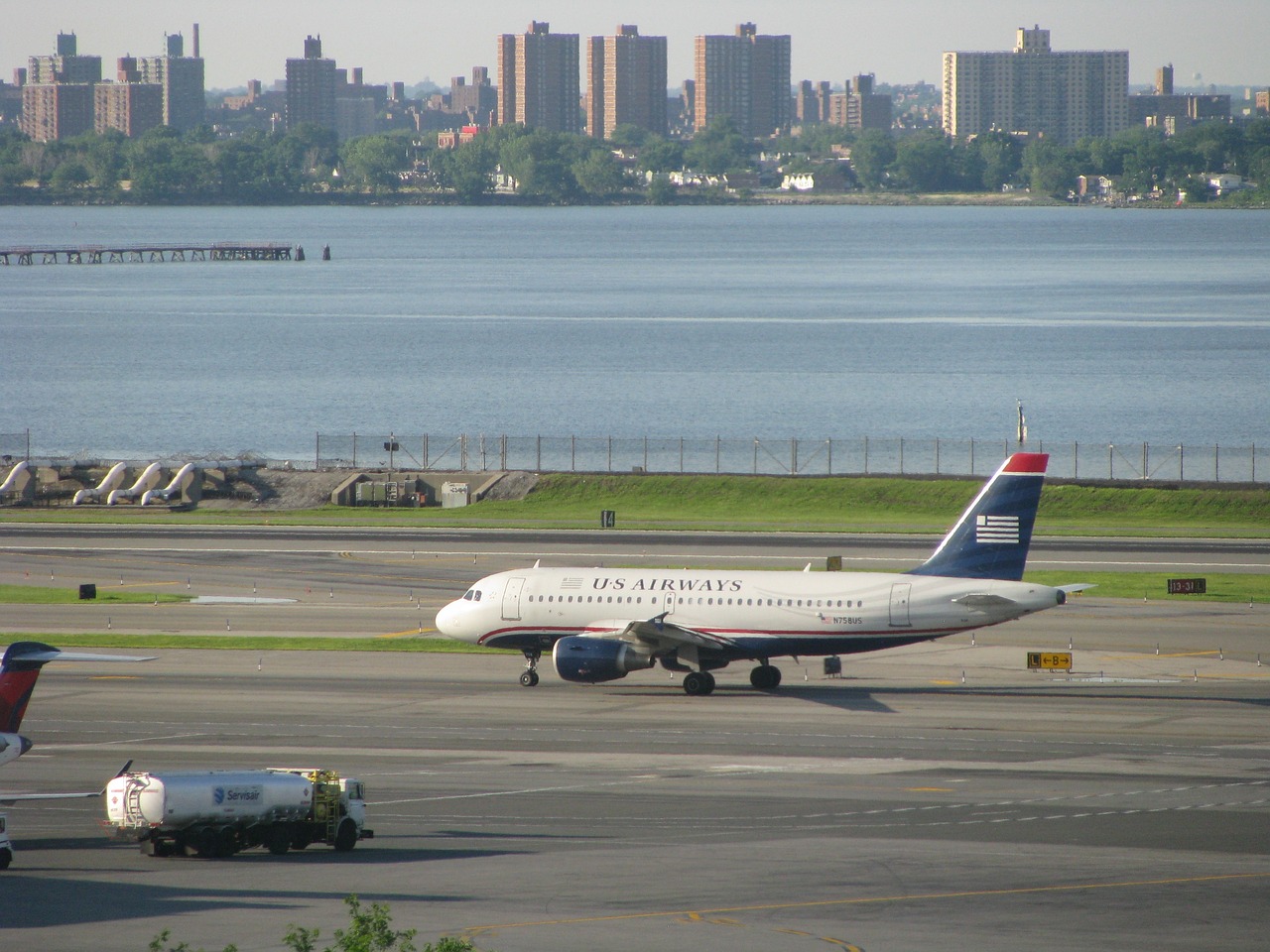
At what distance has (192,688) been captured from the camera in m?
58.0

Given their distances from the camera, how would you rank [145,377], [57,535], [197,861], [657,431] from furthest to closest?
1. [145,377]
2. [657,431]
3. [57,535]
4. [197,861]

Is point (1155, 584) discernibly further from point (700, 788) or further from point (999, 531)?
point (700, 788)

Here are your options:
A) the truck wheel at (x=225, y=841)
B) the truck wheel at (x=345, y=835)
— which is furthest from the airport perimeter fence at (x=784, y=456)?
the truck wheel at (x=225, y=841)

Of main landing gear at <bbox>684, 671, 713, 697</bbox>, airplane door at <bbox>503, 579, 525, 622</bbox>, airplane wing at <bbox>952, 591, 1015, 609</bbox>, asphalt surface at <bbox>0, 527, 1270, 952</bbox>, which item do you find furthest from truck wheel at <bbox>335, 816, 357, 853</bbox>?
airplane wing at <bbox>952, 591, 1015, 609</bbox>

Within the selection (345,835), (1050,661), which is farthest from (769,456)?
(345,835)

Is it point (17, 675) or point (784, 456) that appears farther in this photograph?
point (784, 456)

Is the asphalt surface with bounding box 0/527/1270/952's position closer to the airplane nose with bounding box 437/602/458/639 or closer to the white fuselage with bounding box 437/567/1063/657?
the airplane nose with bounding box 437/602/458/639

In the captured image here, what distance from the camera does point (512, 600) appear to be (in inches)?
2327

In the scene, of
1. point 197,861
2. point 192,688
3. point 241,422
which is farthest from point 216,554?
point 241,422

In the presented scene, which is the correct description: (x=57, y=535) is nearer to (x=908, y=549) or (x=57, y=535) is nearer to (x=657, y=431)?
(x=908, y=549)

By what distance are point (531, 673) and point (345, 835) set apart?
2230 centimetres

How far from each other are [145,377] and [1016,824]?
170971 mm

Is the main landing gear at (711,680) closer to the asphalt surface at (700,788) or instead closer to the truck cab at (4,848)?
the asphalt surface at (700,788)

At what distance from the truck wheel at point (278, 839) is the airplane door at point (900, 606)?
941 inches
